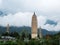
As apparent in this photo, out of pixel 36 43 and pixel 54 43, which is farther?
pixel 36 43

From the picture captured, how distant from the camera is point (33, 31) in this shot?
449 ft

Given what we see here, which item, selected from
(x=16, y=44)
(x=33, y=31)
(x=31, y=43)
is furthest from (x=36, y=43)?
(x=33, y=31)

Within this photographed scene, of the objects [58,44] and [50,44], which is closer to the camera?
[58,44]

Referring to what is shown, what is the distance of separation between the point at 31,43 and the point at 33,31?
253ft

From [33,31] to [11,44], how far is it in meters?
78.0

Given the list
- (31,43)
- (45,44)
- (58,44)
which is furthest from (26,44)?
(58,44)

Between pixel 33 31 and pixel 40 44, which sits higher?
pixel 33 31

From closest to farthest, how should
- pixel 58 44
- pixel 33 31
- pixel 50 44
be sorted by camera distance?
1. pixel 58 44
2. pixel 50 44
3. pixel 33 31

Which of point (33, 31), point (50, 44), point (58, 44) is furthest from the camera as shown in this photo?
point (33, 31)

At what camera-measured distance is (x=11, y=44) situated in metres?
59.1

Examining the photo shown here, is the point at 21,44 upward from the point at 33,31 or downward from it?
downward

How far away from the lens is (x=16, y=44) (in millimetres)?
58219

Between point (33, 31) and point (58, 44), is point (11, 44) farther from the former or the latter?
point (33, 31)

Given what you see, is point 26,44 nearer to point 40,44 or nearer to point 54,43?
point 40,44
